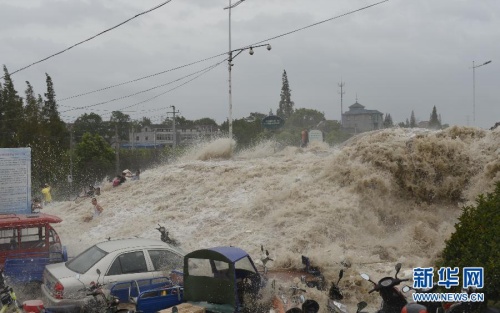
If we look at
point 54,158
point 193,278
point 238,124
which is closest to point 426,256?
point 193,278

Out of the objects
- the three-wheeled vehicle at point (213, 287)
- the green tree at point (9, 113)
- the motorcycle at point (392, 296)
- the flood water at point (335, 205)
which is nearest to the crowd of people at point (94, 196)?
the flood water at point (335, 205)

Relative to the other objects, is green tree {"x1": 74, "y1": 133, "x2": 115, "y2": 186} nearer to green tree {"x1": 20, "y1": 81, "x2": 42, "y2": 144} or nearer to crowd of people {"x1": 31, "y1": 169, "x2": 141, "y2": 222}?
green tree {"x1": 20, "y1": 81, "x2": 42, "y2": 144}

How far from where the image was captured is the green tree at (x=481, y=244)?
572cm

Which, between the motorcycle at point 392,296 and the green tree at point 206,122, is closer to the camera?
the motorcycle at point 392,296

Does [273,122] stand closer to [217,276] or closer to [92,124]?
[217,276]

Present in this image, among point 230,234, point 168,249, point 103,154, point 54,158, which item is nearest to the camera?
point 168,249

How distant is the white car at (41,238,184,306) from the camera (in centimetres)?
909

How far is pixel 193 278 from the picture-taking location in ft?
27.5

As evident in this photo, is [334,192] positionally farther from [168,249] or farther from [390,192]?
[168,249]

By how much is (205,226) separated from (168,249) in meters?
6.69

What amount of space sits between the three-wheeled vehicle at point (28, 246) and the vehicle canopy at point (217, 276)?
4336mm

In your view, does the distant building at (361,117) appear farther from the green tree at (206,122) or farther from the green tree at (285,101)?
the green tree at (206,122)

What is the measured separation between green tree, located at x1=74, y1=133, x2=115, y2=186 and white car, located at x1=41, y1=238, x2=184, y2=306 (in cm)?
3516

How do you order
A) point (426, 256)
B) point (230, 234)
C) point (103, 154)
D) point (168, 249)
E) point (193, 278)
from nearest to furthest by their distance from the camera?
point (193, 278) → point (168, 249) → point (426, 256) → point (230, 234) → point (103, 154)
